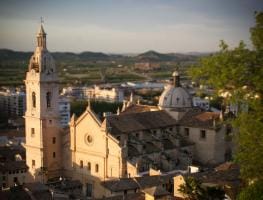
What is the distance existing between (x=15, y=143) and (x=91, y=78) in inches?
3485

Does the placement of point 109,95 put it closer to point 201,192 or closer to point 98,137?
point 98,137

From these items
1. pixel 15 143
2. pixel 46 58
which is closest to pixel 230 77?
pixel 46 58

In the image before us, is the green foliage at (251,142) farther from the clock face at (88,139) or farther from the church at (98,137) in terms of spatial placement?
the clock face at (88,139)

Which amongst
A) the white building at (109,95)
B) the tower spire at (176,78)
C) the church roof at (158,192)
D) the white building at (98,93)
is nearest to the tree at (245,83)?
the church roof at (158,192)

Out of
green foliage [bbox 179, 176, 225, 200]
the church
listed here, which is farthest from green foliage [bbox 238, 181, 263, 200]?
the church

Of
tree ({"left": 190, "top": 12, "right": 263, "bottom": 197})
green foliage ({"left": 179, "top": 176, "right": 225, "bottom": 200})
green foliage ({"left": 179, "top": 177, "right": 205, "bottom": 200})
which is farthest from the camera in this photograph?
green foliage ({"left": 179, "top": 177, "right": 205, "bottom": 200})

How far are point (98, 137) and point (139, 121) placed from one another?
3008 mm

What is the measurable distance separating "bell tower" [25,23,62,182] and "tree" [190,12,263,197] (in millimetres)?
23567

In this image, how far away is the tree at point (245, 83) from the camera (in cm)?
1023

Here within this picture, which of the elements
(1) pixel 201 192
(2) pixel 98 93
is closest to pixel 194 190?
(1) pixel 201 192

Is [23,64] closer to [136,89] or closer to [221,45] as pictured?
[136,89]

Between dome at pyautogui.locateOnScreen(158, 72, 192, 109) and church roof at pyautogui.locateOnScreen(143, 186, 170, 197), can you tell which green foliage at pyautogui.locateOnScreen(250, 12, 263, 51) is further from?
dome at pyautogui.locateOnScreen(158, 72, 192, 109)

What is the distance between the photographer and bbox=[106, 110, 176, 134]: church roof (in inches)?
1251

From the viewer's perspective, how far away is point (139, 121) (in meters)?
33.1
